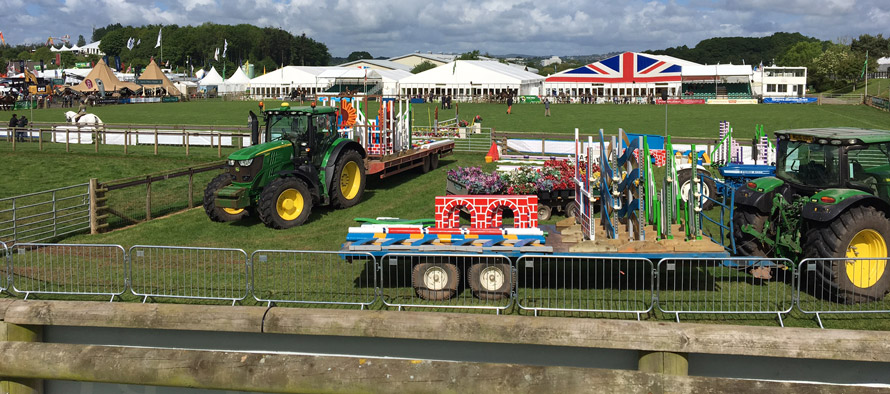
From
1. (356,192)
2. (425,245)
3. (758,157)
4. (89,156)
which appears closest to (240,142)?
(89,156)

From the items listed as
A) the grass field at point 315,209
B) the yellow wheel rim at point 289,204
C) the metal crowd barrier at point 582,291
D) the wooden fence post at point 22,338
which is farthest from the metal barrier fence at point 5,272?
the metal crowd barrier at point 582,291

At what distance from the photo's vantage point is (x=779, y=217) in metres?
10.4

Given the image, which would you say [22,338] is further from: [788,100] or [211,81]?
[211,81]

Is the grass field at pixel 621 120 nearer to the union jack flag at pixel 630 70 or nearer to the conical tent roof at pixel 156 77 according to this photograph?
the union jack flag at pixel 630 70

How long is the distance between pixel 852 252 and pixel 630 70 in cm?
6829

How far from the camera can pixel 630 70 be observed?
7538 centimetres

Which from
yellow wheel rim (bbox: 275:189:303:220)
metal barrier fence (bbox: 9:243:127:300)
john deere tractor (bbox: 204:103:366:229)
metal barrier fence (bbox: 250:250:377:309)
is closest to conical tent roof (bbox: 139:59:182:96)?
john deere tractor (bbox: 204:103:366:229)

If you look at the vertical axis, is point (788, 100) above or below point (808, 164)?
above

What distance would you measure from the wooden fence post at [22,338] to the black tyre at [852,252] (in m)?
9.18

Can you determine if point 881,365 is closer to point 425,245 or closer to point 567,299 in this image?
point 567,299

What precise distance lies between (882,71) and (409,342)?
382 feet

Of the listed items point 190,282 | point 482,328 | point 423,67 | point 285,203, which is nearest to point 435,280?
point 482,328

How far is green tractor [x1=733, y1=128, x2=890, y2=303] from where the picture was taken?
9.40m

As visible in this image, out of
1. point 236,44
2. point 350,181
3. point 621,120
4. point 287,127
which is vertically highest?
point 236,44
